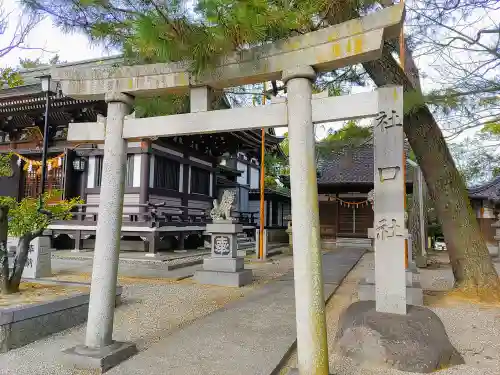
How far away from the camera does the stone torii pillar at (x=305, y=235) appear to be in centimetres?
296

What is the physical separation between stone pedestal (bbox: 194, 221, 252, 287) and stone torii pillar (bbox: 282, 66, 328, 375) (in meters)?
5.35

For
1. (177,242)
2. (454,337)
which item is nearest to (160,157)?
(177,242)

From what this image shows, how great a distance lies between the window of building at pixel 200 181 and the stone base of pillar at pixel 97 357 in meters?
12.3

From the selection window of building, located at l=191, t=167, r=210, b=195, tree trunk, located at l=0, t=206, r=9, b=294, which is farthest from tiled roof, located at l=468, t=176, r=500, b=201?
tree trunk, located at l=0, t=206, r=9, b=294

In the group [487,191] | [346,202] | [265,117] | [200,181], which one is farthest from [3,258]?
[487,191]

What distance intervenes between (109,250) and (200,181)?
12859mm

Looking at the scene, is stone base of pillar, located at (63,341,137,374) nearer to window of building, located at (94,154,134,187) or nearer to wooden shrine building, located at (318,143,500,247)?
window of building, located at (94,154,134,187)

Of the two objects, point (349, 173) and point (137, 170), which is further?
point (349, 173)

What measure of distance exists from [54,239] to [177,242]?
14.4 ft

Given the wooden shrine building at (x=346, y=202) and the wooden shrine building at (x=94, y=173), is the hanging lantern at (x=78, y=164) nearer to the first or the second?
the wooden shrine building at (x=94, y=173)

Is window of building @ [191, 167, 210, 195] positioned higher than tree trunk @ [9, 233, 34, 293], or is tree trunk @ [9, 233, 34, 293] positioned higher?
window of building @ [191, 167, 210, 195]

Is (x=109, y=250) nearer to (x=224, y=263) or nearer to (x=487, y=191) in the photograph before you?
(x=224, y=263)

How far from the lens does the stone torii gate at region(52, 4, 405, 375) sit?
118 inches

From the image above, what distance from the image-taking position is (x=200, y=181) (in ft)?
54.1
